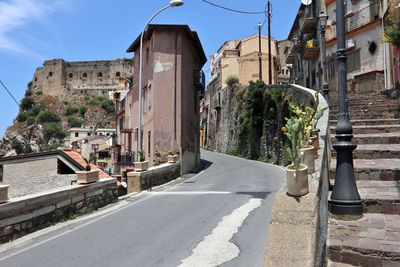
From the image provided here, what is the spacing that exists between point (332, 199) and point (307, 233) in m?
2.05

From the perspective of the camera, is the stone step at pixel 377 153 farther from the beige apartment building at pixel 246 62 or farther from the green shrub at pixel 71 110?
the green shrub at pixel 71 110

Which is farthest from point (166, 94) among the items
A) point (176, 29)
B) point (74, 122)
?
point (74, 122)

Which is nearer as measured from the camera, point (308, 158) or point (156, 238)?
point (308, 158)

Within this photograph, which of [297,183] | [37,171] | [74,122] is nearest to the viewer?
[297,183]

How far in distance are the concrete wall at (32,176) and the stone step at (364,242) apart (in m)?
17.7

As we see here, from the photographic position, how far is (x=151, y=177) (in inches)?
684

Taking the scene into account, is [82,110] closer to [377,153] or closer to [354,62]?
[354,62]

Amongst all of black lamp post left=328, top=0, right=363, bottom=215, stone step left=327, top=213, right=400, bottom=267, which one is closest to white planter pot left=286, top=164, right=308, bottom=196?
stone step left=327, top=213, right=400, bottom=267

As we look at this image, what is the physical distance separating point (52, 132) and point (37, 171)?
79.6 metres

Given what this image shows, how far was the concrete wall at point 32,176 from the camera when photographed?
20.9 m

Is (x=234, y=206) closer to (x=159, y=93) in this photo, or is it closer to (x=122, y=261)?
(x=122, y=261)

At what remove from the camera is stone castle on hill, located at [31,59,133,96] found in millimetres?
105625

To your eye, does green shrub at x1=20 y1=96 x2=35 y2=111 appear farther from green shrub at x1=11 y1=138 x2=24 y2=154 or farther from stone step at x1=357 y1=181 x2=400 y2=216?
stone step at x1=357 y1=181 x2=400 y2=216

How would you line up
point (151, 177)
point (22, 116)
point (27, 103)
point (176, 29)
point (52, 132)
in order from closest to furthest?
point (151, 177), point (176, 29), point (52, 132), point (27, 103), point (22, 116)
